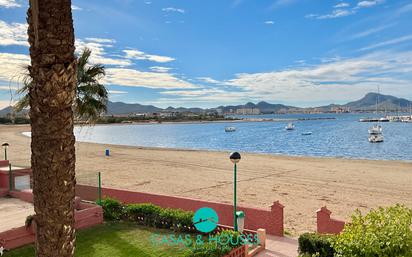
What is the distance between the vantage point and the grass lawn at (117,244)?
980cm

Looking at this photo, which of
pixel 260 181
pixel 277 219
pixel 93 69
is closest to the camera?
pixel 277 219

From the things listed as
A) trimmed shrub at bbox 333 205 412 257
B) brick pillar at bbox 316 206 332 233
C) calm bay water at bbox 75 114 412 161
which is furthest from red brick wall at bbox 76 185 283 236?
trimmed shrub at bbox 333 205 412 257

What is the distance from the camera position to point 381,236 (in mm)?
5953

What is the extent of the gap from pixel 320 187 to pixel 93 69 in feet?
55.7

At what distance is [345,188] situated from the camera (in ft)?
76.0

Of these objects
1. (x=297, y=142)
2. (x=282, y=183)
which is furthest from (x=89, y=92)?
(x=297, y=142)

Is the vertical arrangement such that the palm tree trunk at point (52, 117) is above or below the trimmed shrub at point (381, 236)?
above

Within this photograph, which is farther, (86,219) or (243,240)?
(86,219)

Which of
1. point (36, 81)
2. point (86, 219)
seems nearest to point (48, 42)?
point (36, 81)

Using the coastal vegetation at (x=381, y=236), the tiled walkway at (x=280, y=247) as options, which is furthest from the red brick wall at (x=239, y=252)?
the coastal vegetation at (x=381, y=236)

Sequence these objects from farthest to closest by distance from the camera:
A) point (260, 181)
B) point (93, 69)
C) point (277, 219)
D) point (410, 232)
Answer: point (260, 181) < point (93, 69) < point (277, 219) < point (410, 232)

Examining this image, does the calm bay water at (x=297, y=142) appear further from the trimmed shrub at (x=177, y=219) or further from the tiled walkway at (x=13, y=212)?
the trimmed shrub at (x=177, y=219)

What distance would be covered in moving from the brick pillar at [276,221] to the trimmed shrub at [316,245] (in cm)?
237

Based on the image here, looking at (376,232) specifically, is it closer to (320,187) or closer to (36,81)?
(36,81)
